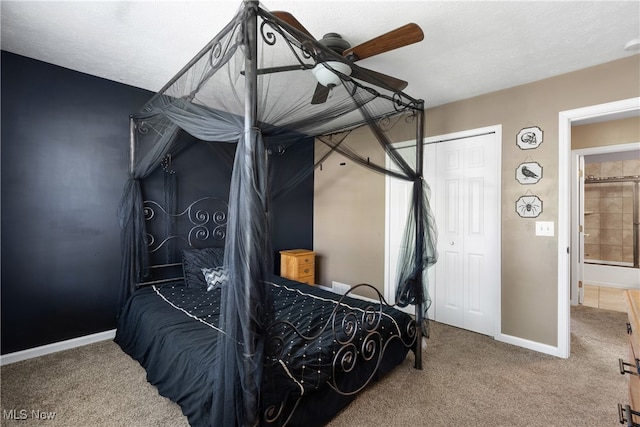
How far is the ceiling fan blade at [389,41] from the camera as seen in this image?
1.63 m

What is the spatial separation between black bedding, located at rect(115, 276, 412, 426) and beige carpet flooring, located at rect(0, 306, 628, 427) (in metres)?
0.13

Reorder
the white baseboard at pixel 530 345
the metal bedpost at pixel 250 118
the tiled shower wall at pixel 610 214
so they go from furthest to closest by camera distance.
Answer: the tiled shower wall at pixel 610 214 → the white baseboard at pixel 530 345 → the metal bedpost at pixel 250 118

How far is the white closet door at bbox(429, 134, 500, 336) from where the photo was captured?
316 cm

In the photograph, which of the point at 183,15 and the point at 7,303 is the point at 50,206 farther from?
the point at 183,15

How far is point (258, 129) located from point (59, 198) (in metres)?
2.49

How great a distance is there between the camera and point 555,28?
6.73ft

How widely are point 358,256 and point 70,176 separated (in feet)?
11.4

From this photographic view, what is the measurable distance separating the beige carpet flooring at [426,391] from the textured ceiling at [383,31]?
8.63 feet

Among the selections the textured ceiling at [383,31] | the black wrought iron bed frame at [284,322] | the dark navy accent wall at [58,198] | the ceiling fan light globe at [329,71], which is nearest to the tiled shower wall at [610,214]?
the textured ceiling at [383,31]

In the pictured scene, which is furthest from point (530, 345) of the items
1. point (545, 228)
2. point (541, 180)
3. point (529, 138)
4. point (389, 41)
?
point (389, 41)

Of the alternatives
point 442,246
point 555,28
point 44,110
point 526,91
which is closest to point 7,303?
point 44,110

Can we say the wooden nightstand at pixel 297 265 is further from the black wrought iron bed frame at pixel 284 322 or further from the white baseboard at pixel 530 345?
the white baseboard at pixel 530 345

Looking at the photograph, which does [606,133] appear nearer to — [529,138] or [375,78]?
[529,138]

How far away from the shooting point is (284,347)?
6.04 feet
